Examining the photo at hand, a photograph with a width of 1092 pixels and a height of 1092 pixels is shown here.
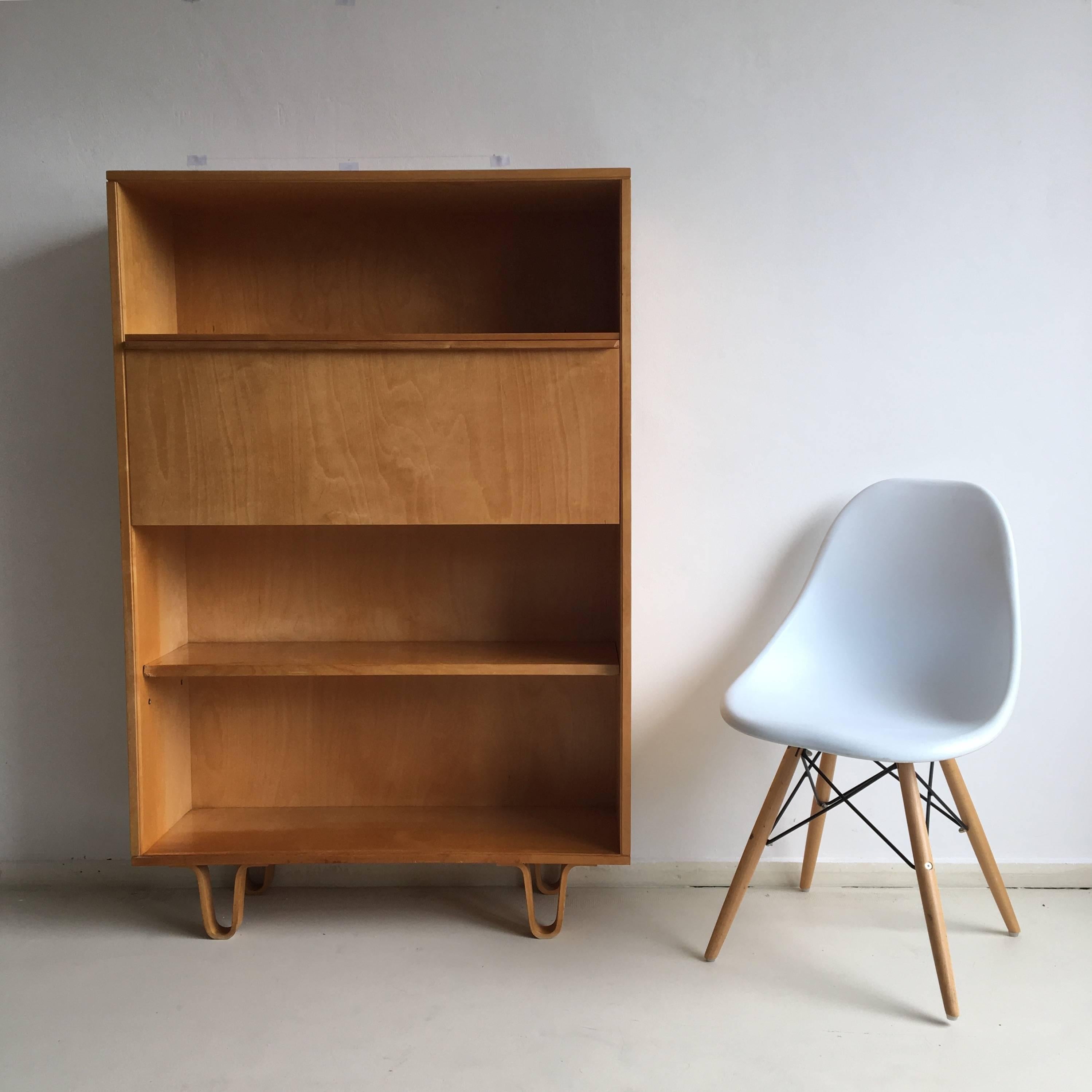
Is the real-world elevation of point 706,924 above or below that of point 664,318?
below

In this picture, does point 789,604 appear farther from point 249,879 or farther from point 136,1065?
point 136,1065

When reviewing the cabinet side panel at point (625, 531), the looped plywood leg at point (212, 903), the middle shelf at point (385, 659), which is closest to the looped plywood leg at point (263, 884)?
the looped plywood leg at point (212, 903)

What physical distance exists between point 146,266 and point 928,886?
188cm

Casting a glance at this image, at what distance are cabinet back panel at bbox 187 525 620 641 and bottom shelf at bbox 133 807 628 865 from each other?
0.39m

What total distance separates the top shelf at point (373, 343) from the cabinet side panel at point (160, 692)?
1.24 feet

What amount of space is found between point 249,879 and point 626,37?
6.72 feet

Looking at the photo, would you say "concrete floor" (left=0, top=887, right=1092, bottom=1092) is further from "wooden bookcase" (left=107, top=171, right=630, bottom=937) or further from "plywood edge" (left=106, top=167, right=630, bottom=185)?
"plywood edge" (left=106, top=167, right=630, bottom=185)

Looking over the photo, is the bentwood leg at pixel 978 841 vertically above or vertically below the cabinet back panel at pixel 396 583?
below

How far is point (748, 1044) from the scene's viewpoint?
4.47 ft

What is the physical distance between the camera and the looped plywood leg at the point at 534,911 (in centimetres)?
165

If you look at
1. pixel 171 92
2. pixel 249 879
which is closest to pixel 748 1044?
pixel 249 879

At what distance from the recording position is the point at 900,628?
5.72 feet

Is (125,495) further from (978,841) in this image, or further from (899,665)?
(978,841)

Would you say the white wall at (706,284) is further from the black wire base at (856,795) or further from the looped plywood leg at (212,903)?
the looped plywood leg at (212,903)
